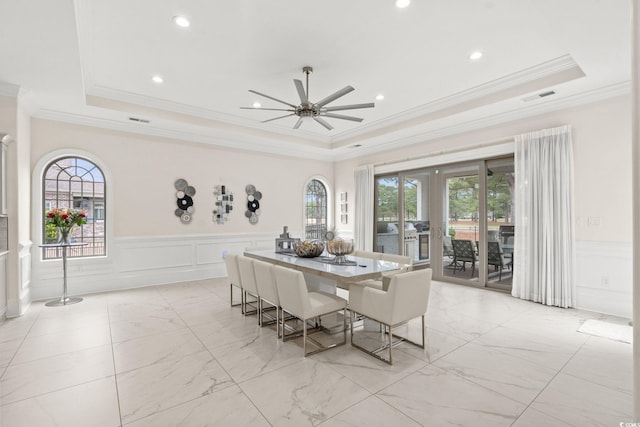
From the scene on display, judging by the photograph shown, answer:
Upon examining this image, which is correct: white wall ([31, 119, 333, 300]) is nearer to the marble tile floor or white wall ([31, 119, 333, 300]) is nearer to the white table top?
the marble tile floor

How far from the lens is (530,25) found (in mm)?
2873

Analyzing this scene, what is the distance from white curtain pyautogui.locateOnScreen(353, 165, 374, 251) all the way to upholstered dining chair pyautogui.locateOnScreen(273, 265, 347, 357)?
13.2 feet

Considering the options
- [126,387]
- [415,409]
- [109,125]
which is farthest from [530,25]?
[109,125]

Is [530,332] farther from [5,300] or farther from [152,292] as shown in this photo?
[5,300]

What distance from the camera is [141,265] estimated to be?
5.40m

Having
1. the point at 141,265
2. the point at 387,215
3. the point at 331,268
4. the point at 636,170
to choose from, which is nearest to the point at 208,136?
the point at 141,265

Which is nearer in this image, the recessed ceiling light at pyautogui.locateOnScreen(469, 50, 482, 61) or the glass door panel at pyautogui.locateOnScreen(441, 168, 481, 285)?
the recessed ceiling light at pyautogui.locateOnScreen(469, 50, 482, 61)

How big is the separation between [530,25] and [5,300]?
649 cm

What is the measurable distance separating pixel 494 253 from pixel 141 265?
6.07 meters

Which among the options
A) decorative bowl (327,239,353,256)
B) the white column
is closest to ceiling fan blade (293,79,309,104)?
decorative bowl (327,239,353,256)

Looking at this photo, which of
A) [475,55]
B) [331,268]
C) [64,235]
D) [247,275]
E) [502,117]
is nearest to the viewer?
[331,268]

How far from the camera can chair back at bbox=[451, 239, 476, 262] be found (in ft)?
18.0

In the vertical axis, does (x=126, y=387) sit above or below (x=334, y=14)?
below

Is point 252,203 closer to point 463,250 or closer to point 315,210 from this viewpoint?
point 315,210
